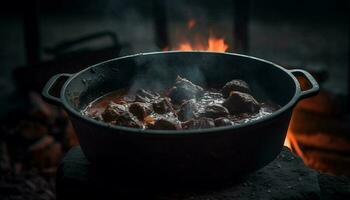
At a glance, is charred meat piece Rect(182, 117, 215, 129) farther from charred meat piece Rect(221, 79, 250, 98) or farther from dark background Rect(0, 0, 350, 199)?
dark background Rect(0, 0, 350, 199)

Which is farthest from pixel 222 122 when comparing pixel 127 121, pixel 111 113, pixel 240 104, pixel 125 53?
pixel 125 53

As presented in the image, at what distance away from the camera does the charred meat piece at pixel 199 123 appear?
260cm

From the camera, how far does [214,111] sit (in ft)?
9.45

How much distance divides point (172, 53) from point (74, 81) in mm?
895

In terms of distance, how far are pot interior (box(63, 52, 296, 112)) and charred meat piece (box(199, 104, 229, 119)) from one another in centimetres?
50

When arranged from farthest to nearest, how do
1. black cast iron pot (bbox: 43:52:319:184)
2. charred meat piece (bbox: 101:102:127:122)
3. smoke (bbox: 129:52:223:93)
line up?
smoke (bbox: 129:52:223:93) < charred meat piece (bbox: 101:102:127:122) < black cast iron pot (bbox: 43:52:319:184)

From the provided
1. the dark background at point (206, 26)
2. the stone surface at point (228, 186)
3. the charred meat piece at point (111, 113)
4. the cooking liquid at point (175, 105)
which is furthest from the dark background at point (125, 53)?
the charred meat piece at point (111, 113)

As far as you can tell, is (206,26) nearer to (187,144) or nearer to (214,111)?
(214,111)

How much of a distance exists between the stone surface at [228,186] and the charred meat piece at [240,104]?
17.0 inches

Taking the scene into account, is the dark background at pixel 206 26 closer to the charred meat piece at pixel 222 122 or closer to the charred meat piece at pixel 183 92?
the charred meat piece at pixel 183 92

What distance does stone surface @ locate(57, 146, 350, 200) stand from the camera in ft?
8.80

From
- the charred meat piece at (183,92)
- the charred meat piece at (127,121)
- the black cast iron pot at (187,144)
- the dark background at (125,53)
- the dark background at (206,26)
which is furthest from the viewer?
the dark background at (206,26)

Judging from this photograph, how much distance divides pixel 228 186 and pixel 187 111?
1.85 feet

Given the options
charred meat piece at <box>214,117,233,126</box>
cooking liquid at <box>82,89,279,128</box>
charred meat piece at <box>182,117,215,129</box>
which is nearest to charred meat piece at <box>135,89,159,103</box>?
cooking liquid at <box>82,89,279,128</box>
